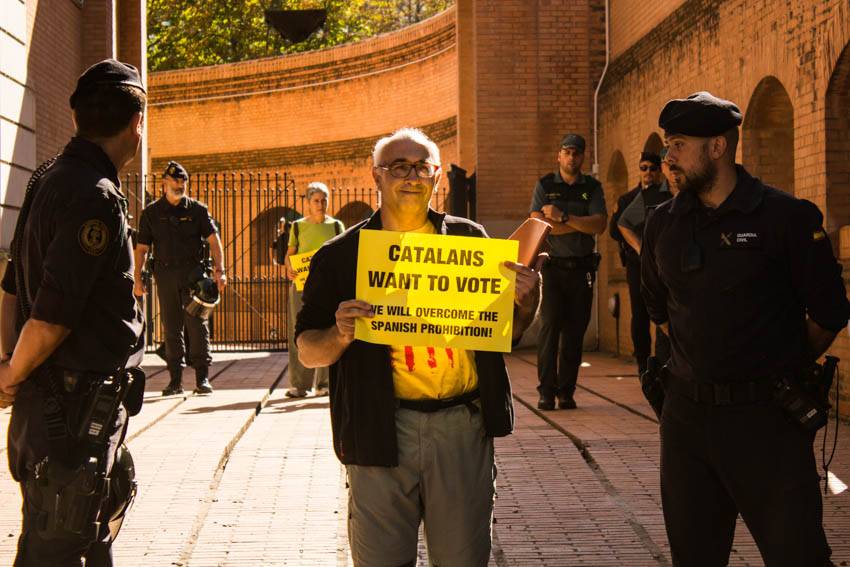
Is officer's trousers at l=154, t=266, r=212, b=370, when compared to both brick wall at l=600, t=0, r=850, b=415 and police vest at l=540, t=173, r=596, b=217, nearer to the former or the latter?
police vest at l=540, t=173, r=596, b=217

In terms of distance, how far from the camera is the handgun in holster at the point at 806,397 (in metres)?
3.91

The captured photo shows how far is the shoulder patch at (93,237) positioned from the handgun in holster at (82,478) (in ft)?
1.30

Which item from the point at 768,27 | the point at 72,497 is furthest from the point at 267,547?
the point at 768,27

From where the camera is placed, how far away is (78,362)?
382 cm

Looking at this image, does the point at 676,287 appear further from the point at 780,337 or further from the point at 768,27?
the point at 768,27

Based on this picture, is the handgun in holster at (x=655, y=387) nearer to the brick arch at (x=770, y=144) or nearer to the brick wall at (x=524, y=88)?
the brick arch at (x=770, y=144)

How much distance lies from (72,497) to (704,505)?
6.25 feet

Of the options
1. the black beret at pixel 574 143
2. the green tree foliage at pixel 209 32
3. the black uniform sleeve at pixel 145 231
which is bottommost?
the black uniform sleeve at pixel 145 231

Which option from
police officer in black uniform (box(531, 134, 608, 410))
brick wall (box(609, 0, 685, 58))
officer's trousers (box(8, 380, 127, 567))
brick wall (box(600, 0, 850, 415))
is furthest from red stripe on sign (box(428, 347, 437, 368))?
brick wall (box(609, 0, 685, 58))

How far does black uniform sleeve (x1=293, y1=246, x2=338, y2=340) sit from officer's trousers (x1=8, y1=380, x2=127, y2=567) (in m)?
0.65

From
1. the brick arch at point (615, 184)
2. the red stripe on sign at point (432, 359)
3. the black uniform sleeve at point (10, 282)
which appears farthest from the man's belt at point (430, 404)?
the brick arch at point (615, 184)

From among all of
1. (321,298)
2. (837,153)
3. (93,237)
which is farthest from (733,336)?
(837,153)

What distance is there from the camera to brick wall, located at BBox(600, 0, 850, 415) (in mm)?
10172

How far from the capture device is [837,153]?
1021cm
